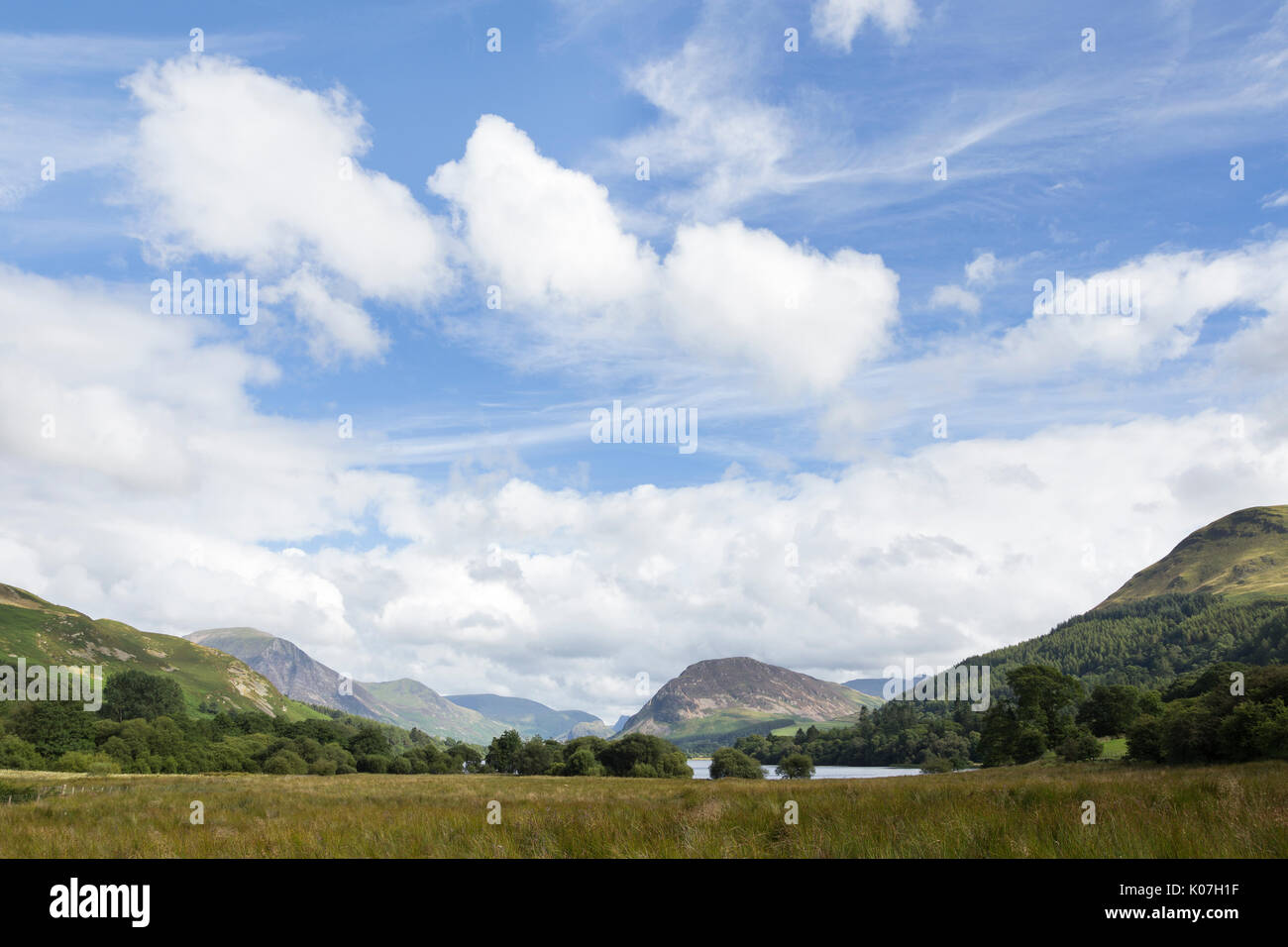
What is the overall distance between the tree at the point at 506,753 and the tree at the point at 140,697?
6966 cm

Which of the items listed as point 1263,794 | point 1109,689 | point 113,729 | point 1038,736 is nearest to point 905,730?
point 1109,689

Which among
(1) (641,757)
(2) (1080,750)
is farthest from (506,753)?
(2) (1080,750)

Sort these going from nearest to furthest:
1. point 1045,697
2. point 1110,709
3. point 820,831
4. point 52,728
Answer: point 820,831, point 1045,697, point 1110,709, point 52,728

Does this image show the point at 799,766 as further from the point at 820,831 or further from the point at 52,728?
the point at 820,831

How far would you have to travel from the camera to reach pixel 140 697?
152 meters

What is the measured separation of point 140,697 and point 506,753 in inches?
3549

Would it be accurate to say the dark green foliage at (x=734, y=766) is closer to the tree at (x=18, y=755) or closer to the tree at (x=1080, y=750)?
the tree at (x=1080, y=750)

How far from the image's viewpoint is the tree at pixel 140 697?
14788 cm

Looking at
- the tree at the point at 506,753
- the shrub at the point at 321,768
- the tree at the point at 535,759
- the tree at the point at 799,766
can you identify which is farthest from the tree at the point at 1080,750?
the shrub at the point at 321,768

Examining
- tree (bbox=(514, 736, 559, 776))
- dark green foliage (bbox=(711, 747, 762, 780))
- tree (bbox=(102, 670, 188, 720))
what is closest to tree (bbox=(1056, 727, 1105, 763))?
dark green foliage (bbox=(711, 747, 762, 780))

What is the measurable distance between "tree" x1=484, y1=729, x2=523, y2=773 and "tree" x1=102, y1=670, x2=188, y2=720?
2743 inches

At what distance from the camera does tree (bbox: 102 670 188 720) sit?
148 meters

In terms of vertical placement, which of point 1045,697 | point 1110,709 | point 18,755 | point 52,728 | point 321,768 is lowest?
point 321,768
